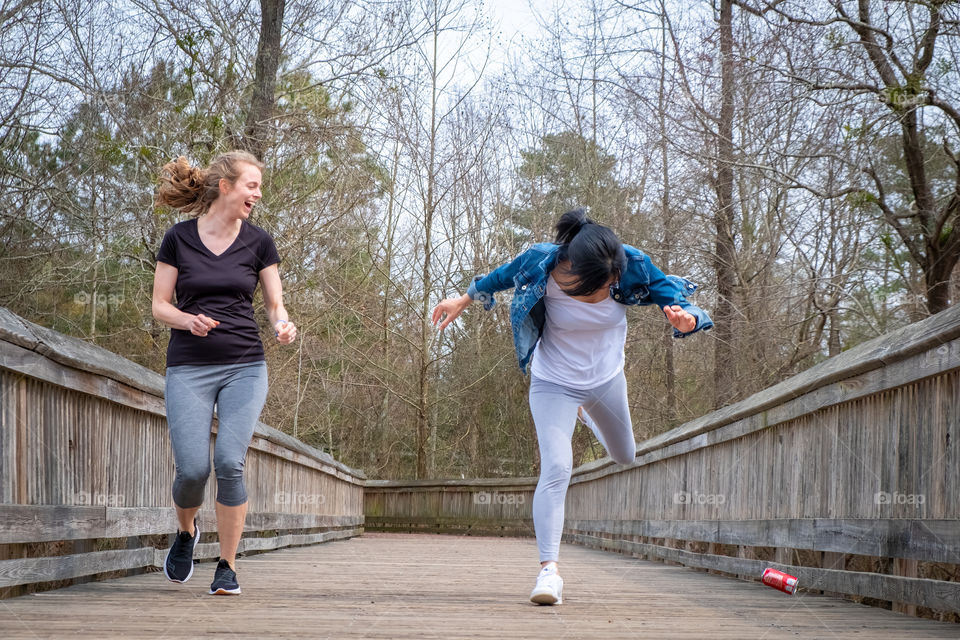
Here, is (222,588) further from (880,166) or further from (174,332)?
(880,166)

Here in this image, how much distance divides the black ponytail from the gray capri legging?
4.86ft

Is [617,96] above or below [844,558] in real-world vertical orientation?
above

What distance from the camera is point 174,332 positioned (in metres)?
4.20

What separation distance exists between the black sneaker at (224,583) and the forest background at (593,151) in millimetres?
7270

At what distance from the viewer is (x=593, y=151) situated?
1980 centimetres

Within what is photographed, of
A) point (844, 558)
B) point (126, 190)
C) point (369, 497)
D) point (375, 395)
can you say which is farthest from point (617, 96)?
point (375, 395)

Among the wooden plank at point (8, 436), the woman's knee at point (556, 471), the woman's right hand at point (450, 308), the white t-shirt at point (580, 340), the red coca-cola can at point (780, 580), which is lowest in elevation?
the red coca-cola can at point (780, 580)

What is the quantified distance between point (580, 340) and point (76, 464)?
2367mm

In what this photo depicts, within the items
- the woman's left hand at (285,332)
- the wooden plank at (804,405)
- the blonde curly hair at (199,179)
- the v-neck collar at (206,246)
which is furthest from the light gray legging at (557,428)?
the blonde curly hair at (199,179)

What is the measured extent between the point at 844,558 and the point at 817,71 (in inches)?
264

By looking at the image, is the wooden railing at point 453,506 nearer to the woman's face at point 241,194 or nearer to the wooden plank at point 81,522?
the wooden plank at point 81,522

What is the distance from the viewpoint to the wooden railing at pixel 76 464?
3760 millimetres

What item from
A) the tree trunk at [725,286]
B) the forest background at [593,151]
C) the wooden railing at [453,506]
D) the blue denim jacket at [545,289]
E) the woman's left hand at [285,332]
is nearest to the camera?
the woman's left hand at [285,332]

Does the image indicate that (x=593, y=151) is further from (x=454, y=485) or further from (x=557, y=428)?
(x=557, y=428)
